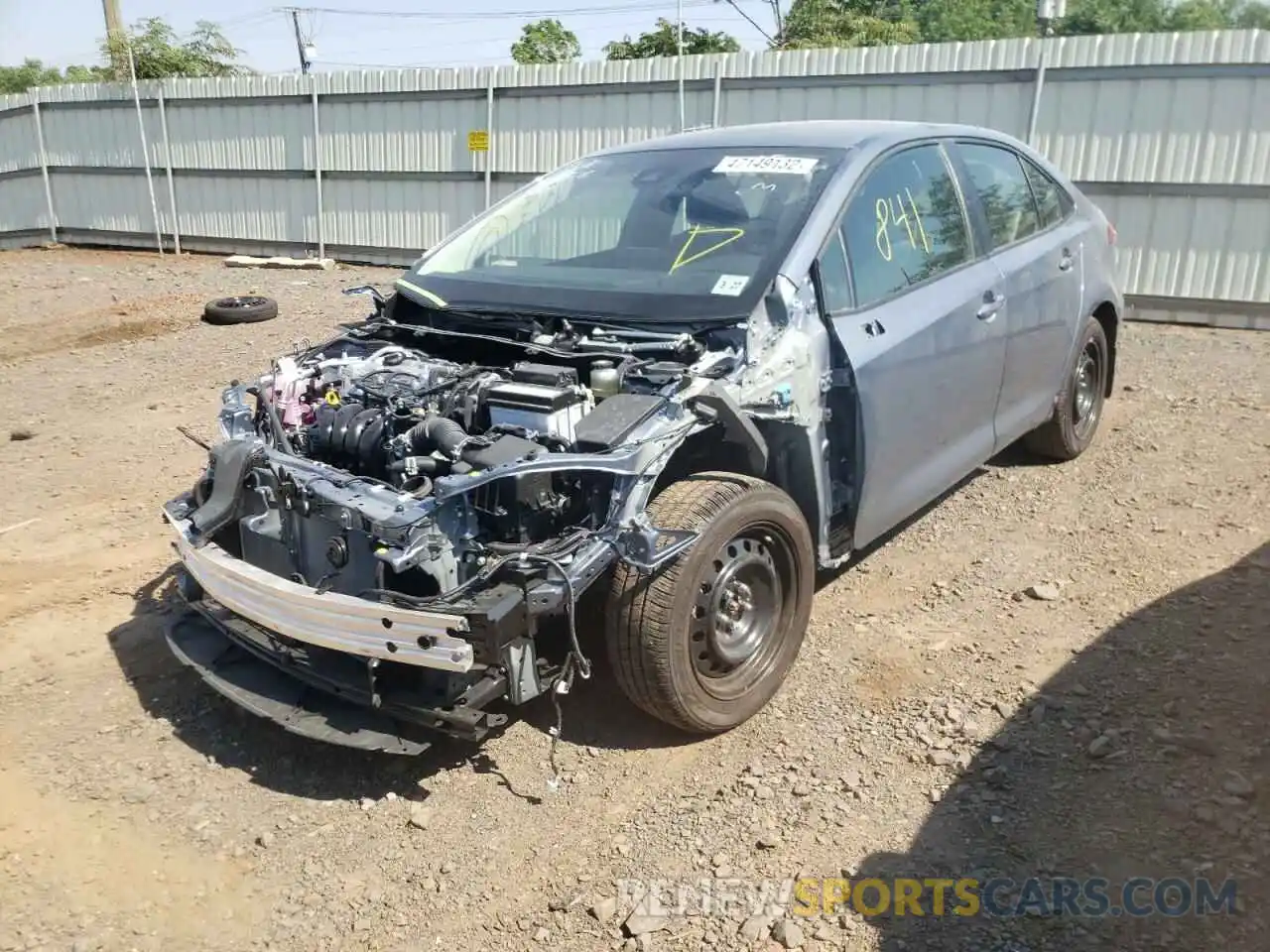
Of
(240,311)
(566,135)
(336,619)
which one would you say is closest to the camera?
(336,619)

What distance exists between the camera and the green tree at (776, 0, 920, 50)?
28.2 meters

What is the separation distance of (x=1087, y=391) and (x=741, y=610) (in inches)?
134

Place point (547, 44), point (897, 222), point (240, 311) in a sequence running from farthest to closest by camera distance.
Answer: point (547, 44), point (240, 311), point (897, 222)

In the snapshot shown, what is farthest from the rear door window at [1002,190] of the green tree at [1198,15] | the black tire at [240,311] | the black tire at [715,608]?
the green tree at [1198,15]

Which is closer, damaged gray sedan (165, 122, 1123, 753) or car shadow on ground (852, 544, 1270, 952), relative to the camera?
car shadow on ground (852, 544, 1270, 952)

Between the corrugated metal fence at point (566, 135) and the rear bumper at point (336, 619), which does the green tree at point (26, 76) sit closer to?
the corrugated metal fence at point (566, 135)

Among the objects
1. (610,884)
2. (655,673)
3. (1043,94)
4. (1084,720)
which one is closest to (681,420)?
(655,673)

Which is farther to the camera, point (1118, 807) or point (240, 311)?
point (240, 311)

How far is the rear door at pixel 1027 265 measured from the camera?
15.6ft

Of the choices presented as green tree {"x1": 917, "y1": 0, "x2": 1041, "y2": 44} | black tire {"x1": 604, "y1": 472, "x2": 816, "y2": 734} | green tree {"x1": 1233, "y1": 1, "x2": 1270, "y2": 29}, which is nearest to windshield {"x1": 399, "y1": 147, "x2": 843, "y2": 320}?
black tire {"x1": 604, "y1": 472, "x2": 816, "y2": 734}

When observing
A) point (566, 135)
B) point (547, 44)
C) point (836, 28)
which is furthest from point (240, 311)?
point (547, 44)

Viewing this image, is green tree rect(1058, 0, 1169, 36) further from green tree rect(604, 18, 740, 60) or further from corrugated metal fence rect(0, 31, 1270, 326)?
corrugated metal fence rect(0, 31, 1270, 326)

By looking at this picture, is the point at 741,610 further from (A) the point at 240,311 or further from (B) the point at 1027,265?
(A) the point at 240,311

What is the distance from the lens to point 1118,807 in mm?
3051
